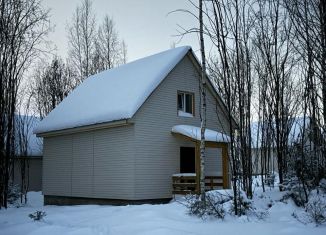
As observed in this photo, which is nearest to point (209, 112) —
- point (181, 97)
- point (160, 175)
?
point (181, 97)

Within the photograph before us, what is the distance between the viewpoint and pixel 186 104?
18641mm

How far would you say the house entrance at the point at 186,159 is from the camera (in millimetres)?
17745

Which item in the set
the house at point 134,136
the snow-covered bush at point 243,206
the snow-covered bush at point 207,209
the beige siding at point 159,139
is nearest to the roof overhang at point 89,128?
the house at point 134,136

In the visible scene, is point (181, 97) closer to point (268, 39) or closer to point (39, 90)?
point (268, 39)

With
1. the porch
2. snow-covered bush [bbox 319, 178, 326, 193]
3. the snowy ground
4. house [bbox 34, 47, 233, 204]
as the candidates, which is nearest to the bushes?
the snowy ground

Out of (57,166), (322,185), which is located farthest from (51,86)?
(322,185)

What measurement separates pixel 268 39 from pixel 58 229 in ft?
33.9

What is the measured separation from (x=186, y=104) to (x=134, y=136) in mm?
4056

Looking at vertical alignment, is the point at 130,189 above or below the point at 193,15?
below

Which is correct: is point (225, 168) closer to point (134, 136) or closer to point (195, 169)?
point (195, 169)

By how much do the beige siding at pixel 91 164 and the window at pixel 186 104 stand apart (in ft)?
11.2

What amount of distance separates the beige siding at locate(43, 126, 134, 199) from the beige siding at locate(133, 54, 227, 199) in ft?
1.56

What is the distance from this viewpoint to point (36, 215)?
36.8 ft

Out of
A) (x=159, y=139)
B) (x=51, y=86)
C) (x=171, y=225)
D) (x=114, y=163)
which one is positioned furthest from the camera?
(x=51, y=86)
